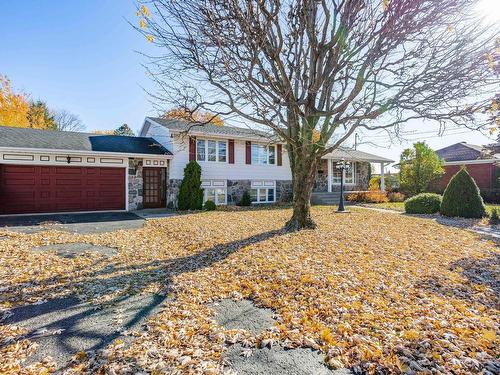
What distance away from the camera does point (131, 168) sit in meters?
13.6

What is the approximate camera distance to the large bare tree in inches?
216

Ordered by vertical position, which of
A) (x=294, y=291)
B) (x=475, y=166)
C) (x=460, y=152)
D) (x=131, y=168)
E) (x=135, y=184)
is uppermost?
(x=460, y=152)

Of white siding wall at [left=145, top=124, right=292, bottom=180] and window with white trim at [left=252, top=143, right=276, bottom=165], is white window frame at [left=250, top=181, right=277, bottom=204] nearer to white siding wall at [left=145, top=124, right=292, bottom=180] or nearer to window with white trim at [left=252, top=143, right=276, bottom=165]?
white siding wall at [left=145, top=124, right=292, bottom=180]

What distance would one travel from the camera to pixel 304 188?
26.0 ft

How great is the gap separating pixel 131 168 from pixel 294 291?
39.1 ft

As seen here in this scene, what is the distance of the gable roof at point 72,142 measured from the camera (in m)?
11.7

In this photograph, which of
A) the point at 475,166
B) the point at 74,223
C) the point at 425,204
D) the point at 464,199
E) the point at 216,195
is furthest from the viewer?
the point at 475,166

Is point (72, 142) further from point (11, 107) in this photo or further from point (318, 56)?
point (11, 107)

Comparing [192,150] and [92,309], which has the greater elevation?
[192,150]

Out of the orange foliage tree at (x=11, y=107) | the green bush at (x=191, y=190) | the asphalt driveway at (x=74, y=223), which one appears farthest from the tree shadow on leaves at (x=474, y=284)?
the orange foliage tree at (x=11, y=107)

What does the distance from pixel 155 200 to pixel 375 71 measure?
38.0 ft

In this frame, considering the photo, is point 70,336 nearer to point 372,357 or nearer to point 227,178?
point 372,357

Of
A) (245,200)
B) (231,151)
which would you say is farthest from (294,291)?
(231,151)

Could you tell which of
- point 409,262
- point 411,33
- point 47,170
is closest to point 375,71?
point 411,33
